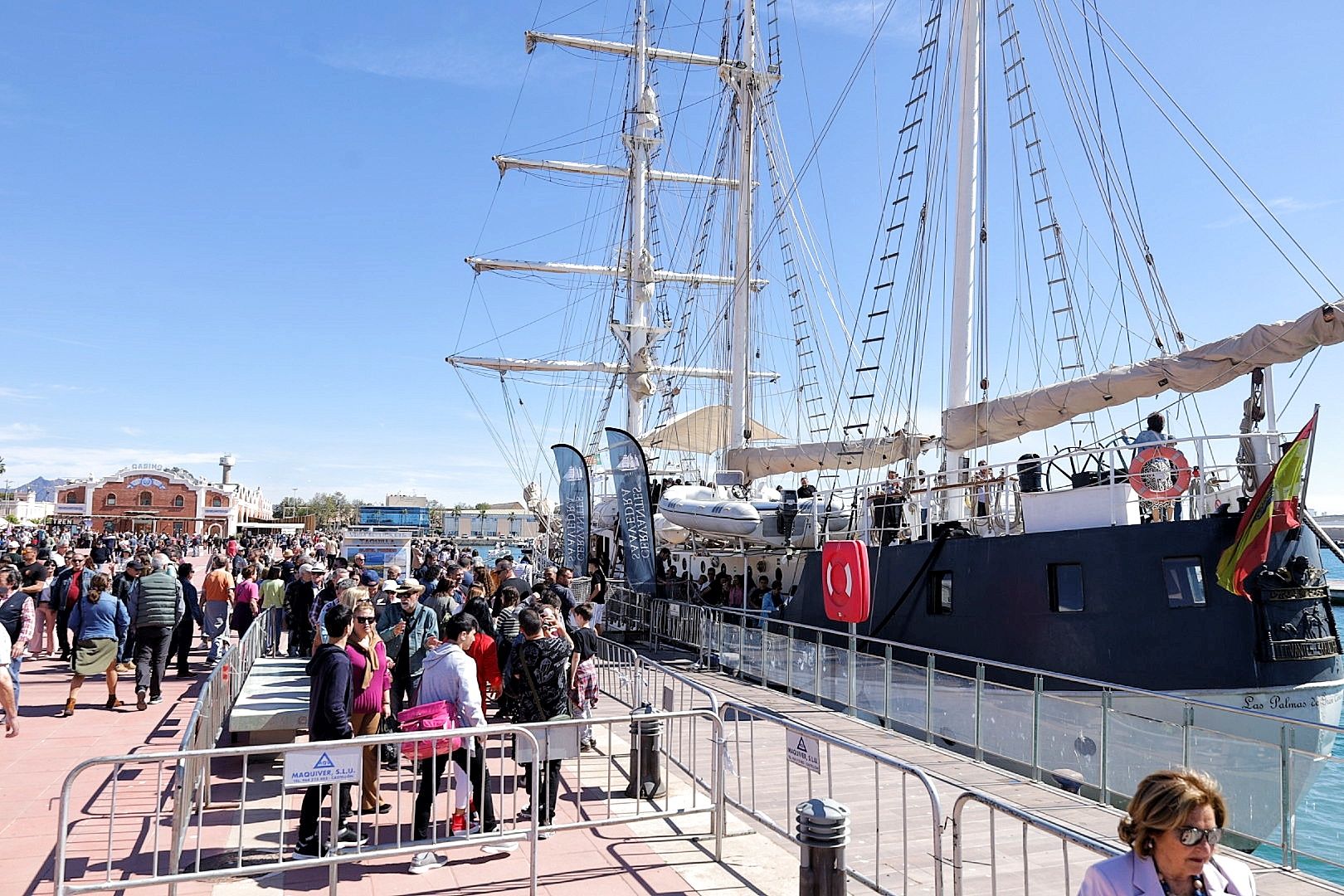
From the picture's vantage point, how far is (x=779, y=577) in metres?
23.4

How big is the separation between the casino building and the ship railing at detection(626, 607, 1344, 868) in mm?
91510

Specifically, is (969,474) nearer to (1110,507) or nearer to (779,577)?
(779,577)

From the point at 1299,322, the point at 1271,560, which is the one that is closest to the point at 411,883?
the point at 1271,560

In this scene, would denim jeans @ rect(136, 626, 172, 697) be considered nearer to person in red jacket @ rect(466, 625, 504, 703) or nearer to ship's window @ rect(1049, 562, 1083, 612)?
person in red jacket @ rect(466, 625, 504, 703)

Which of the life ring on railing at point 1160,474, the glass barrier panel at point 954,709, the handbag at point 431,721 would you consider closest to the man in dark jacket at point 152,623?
the handbag at point 431,721

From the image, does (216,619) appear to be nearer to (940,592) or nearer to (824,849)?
(940,592)

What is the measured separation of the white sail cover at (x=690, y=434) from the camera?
45375mm

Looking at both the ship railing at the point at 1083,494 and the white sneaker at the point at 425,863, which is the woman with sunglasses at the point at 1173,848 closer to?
the white sneaker at the point at 425,863

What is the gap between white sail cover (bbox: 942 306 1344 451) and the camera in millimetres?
12305

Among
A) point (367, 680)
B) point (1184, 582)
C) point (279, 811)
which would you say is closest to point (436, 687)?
point (367, 680)

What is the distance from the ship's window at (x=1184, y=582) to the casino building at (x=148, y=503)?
94.3m

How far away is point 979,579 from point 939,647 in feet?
4.77

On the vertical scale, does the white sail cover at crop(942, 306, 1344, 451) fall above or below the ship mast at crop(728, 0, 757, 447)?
below

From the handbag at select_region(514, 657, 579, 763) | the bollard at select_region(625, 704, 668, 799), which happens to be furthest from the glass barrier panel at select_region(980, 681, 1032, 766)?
the handbag at select_region(514, 657, 579, 763)
